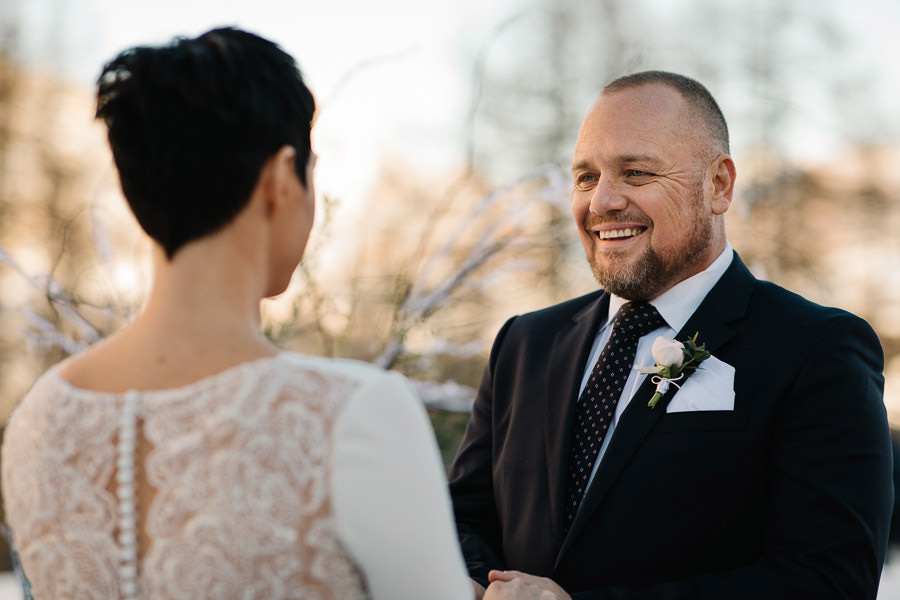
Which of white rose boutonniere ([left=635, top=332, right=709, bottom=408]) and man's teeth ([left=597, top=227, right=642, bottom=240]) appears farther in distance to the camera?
man's teeth ([left=597, top=227, right=642, bottom=240])

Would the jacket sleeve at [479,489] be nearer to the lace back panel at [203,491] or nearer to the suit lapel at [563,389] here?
the suit lapel at [563,389]

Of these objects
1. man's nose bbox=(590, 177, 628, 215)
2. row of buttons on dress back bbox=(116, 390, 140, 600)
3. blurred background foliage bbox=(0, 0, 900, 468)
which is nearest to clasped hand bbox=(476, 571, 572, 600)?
row of buttons on dress back bbox=(116, 390, 140, 600)

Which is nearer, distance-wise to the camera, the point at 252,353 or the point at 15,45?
the point at 252,353

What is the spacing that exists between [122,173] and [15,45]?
12.3 metres

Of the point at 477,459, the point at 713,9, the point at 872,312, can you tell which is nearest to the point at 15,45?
the point at 713,9

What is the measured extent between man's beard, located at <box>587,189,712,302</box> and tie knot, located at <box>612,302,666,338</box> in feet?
0.15

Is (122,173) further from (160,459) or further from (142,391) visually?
(160,459)

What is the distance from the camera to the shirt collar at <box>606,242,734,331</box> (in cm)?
284

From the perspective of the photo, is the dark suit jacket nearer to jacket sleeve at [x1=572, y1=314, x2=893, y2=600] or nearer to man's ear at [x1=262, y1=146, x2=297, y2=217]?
jacket sleeve at [x1=572, y1=314, x2=893, y2=600]

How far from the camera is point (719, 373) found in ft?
8.50

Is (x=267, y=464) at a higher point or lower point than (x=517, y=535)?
higher

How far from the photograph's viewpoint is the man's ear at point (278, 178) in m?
1.63

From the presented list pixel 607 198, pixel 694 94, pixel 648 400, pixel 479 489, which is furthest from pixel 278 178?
pixel 694 94

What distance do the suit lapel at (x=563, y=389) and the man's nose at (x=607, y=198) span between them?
377mm
